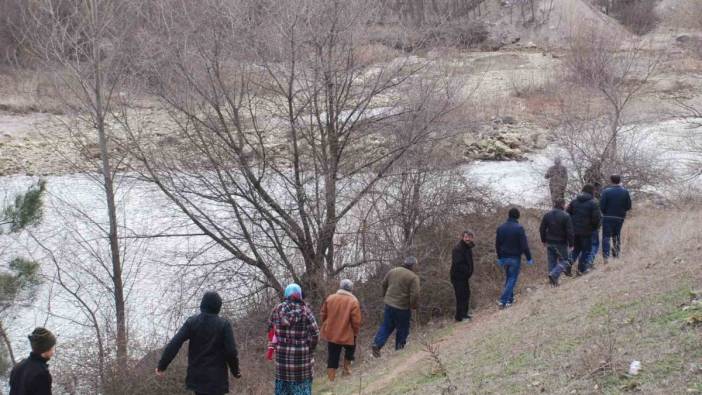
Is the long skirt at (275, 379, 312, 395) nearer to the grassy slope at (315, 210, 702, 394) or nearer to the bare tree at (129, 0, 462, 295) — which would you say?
the grassy slope at (315, 210, 702, 394)

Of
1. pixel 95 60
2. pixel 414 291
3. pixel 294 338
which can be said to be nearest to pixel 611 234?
pixel 414 291

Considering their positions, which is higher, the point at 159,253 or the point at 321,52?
the point at 321,52

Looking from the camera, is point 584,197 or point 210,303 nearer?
point 210,303

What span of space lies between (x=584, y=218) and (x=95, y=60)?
8513 mm

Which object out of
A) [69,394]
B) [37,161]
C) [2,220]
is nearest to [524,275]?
[69,394]

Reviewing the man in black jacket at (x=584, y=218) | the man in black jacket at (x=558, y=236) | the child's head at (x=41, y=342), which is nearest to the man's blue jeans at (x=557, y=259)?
the man in black jacket at (x=558, y=236)

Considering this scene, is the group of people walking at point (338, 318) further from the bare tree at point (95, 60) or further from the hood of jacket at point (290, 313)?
the bare tree at point (95, 60)

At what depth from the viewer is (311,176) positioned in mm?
14281

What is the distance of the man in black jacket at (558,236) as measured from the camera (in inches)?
439

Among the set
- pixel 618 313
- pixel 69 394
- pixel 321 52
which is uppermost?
pixel 321 52

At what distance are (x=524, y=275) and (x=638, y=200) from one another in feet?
22.8

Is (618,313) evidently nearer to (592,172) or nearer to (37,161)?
(592,172)

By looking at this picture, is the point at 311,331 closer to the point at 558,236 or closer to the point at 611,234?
the point at 558,236

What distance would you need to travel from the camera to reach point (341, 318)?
9.34 meters
